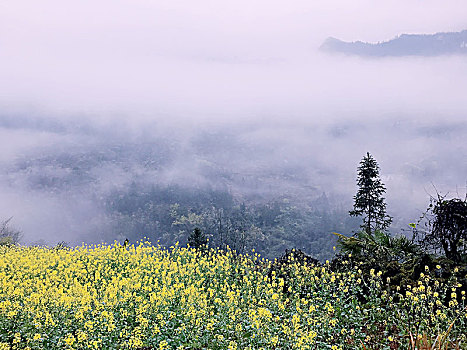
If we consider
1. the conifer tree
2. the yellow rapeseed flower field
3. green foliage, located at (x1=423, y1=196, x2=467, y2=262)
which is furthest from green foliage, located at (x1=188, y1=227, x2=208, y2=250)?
green foliage, located at (x1=423, y1=196, x2=467, y2=262)

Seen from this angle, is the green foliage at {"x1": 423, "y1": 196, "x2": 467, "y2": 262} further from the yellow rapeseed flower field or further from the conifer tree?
the conifer tree

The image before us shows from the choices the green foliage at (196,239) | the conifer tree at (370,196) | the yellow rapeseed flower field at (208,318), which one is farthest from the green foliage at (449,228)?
the conifer tree at (370,196)

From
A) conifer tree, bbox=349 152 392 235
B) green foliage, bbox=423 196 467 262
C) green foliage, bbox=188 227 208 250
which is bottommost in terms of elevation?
green foliage, bbox=188 227 208 250

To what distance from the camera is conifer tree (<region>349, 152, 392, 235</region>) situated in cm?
1958

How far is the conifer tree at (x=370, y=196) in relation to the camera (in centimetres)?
1958

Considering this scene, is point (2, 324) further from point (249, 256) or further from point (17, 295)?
point (249, 256)

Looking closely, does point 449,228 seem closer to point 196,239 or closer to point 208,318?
point 208,318

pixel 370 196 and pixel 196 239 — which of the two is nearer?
pixel 196 239

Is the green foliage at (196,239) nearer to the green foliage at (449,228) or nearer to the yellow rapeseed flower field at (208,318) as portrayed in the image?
the yellow rapeseed flower field at (208,318)

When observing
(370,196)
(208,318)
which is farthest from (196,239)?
(208,318)

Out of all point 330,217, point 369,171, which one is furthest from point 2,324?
point 330,217

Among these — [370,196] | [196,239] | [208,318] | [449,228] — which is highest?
[449,228]

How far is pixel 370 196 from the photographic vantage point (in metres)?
19.6

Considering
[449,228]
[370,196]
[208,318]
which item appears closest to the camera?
[208,318]
